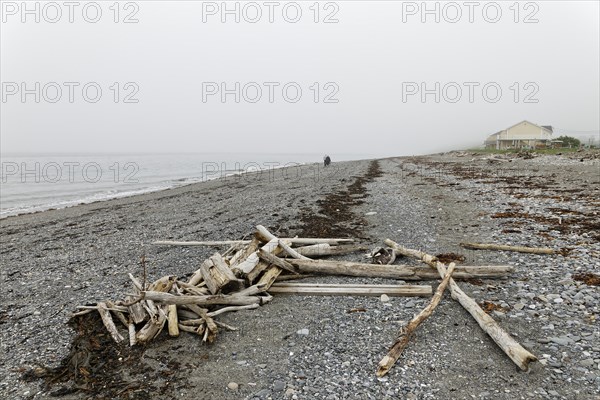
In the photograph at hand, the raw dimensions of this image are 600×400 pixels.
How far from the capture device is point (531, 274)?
7477 millimetres

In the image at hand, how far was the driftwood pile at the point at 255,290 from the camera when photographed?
563cm

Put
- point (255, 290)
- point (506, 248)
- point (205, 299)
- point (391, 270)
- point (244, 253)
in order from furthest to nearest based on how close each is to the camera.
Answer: point (506, 248), point (244, 253), point (391, 270), point (255, 290), point (205, 299)

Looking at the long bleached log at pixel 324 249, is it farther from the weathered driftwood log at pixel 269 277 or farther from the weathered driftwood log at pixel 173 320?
the weathered driftwood log at pixel 173 320

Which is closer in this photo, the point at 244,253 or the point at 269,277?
the point at 269,277

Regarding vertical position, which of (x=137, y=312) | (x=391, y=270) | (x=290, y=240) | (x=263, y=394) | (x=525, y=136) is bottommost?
(x=263, y=394)

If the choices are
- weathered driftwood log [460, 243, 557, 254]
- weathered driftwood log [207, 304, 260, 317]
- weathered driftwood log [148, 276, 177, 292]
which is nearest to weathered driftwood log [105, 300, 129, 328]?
weathered driftwood log [148, 276, 177, 292]

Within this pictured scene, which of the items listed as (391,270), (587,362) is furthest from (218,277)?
(587,362)

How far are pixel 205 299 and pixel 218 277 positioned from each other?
578 mm

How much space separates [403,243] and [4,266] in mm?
12600

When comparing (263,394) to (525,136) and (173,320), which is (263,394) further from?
(525,136)

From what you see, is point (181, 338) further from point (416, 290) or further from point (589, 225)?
point (589, 225)

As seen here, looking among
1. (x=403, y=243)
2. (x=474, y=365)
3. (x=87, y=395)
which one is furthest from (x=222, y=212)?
(x=474, y=365)

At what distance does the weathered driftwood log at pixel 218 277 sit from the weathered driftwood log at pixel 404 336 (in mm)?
3097

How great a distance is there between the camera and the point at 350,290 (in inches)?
275
